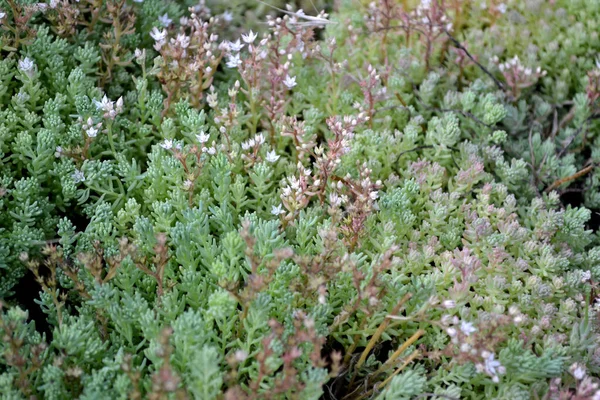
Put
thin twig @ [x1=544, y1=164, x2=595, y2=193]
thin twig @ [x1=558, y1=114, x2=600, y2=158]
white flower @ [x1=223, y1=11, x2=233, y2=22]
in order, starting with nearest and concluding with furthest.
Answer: thin twig @ [x1=544, y1=164, x2=595, y2=193]
thin twig @ [x1=558, y1=114, x2=600, y2=158]
white flower @ [x1=223, y1=11, x2=233, y2=22]

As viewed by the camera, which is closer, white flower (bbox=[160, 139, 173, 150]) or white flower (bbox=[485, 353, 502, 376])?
white flower (bbox=[485, 353, 502, 376])

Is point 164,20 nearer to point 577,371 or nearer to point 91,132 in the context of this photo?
point 91,132

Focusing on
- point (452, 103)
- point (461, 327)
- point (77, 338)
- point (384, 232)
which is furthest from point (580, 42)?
point (77, 338)

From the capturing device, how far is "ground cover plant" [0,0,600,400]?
86.6 inches

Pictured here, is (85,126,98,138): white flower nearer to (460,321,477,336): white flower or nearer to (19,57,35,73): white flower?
(19,57,35,73): white flower

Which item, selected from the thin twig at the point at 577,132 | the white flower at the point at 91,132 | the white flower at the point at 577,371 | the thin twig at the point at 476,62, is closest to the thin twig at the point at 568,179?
the thin twig at the point at 577,132

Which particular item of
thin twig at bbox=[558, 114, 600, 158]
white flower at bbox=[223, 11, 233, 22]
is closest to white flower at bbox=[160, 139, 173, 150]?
white flower at bbox=[223, 11, 233, 22]

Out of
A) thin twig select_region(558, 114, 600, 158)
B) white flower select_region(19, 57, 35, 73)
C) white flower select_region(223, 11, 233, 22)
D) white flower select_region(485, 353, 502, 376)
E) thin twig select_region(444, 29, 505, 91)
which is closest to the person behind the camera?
white flower select_region(485, 353, 502, 376)

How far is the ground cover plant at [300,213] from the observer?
2.20 meters

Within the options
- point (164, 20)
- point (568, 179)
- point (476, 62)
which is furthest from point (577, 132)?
point (164, 20)

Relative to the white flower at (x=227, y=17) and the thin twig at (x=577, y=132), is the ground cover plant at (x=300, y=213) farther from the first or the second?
the white flower at (x=227, y=17)

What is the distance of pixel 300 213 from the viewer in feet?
8.79

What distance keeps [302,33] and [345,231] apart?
140cm

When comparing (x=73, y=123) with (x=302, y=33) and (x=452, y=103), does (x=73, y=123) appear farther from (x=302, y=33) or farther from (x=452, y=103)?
(x=452, y=103)
